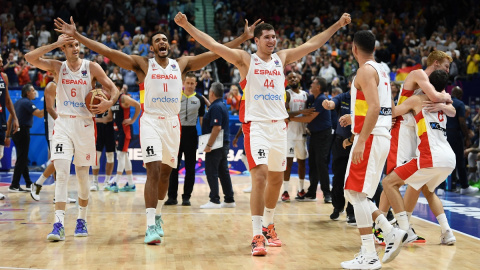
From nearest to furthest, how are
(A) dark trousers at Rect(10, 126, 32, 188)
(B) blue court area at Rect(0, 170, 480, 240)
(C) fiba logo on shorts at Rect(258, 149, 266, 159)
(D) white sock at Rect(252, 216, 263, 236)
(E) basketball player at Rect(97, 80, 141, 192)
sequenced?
(D) white sock at Rect(252, 216, 263, 236), (C) fiba logo on shorts at Rect(258, 149, 266, 159), (B) blue court area at Rect(0, 170, 480, 240), (A) dark trousers at Rect(10, 126, 32, 188), (E) basketball player at Rect(97, 80, 141, 192)

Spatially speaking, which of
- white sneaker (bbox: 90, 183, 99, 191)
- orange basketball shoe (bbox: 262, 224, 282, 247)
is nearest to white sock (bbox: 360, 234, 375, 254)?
orange basketball shoe (bbox: 262, 224, 282, 247)

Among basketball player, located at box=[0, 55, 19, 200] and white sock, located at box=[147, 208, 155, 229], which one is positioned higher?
basketball player, located at box=[0, 55, 19, 200]

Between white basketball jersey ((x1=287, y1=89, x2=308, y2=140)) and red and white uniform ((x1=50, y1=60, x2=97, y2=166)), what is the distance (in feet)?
16.0

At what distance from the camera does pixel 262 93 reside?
6.78m

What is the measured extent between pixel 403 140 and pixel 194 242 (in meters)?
2.79

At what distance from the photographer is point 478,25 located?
933 inches

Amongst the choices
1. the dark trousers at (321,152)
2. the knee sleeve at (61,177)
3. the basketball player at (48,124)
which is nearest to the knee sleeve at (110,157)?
the basketball player at (48,124)

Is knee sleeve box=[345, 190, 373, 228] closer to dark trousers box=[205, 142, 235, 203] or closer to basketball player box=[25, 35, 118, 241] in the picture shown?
basketball player box=[25, 35, 118, 241]

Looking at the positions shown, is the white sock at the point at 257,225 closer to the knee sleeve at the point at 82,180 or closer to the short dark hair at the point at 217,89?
the knee sleeve at the point at 82,180

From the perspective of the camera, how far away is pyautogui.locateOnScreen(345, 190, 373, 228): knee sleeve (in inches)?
229

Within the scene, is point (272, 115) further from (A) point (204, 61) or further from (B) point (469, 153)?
(B) point (469, 153)

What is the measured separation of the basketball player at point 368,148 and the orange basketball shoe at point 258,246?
88cm

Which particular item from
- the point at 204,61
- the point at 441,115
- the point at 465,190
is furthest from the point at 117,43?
the point at 441,115

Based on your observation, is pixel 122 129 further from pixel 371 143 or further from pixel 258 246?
pixel 371 143
